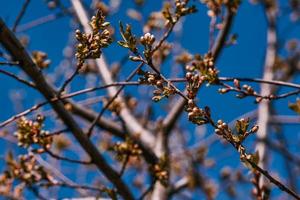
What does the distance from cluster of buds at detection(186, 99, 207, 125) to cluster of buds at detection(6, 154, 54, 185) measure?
1583 millimetres

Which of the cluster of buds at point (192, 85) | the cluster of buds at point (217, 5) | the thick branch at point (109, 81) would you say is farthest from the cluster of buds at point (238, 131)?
the thick branch at point (109, 81)

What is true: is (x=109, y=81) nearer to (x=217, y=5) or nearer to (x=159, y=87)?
(x=217, y=5)

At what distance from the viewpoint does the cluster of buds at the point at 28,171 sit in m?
2.88

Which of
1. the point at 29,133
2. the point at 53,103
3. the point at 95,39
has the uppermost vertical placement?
the point at 53,103

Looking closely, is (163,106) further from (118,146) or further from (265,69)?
(118,146)

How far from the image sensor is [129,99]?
4.69 meters


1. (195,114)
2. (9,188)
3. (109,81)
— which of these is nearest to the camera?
(195,114)

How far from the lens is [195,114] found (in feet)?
5.07

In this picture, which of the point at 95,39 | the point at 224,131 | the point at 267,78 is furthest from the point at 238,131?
the point at 267,78

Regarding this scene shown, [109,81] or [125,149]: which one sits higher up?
[109,81]

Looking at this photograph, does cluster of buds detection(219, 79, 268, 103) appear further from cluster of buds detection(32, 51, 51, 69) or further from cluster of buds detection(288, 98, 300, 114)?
cluster of buds detection(32, 51, 51, 69)

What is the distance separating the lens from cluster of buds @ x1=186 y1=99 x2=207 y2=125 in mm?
1545

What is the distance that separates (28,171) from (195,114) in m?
1.69

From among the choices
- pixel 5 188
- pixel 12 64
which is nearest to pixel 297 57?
pixel 5 188
